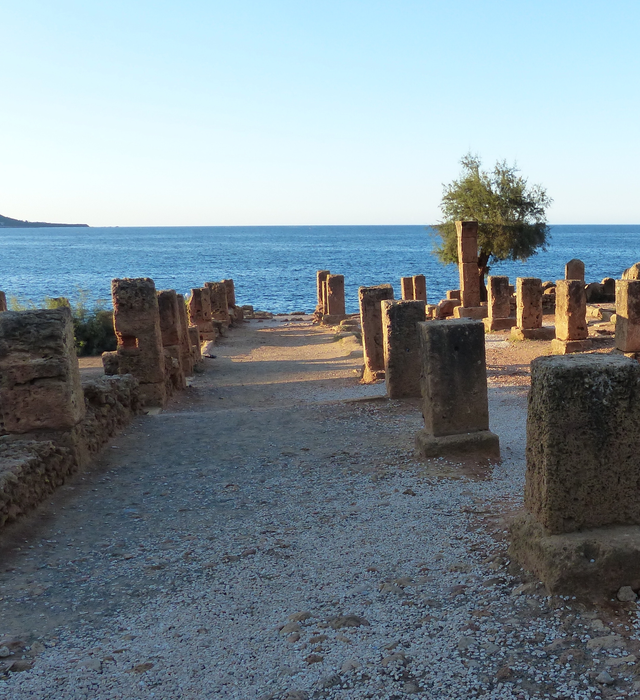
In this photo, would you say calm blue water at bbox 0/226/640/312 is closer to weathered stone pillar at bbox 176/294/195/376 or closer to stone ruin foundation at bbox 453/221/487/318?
stone ruin foundation at bbox 453/221/487/318

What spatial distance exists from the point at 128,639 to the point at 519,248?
2842 cm

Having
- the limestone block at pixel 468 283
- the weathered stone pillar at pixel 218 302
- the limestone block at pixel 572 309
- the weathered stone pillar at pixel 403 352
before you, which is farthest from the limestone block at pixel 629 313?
the weathered stone pillar at pixel 218 302

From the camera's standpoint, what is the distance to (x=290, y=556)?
17.3ft

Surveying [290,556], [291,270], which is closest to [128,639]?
[290,556]

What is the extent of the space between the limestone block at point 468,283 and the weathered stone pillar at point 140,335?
14.1 meters

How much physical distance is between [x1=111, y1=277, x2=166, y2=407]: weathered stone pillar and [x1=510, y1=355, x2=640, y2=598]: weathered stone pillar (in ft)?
27.7

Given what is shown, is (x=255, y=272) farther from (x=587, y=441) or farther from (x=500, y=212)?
(x=587, y=441)

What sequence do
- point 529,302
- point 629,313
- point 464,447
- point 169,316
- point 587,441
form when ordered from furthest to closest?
point 529,302 → point 169,316 → point 629,313 → point 464,447 → point 587,441

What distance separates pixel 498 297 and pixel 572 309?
5308mm

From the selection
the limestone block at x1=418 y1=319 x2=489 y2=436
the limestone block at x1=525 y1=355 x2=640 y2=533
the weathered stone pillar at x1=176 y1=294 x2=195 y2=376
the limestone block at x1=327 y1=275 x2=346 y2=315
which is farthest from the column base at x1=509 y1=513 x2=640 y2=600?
the limestone block at x1=327 y1=275 x2=346 y2=315

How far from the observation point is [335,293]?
28.4 meters

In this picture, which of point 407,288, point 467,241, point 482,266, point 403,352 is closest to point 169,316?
point 403,352

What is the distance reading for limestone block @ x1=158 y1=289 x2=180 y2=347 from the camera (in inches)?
581

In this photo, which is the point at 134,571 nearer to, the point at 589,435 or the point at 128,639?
the point at 128,639
